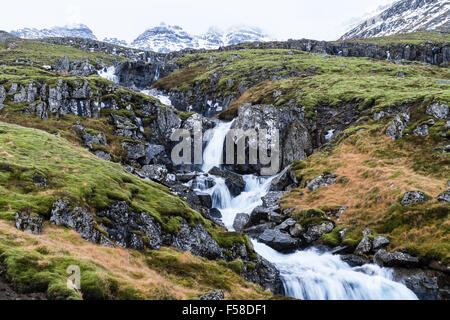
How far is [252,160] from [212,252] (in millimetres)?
39738

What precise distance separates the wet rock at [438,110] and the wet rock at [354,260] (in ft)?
119

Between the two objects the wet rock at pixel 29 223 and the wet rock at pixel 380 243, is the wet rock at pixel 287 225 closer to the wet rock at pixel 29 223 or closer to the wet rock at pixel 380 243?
the wet rock at pixel 380 243

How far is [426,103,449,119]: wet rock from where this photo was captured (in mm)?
51844

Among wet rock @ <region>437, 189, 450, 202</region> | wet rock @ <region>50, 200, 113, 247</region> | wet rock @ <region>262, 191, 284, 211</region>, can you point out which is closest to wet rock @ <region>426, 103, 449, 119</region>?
wet rock @ <region>437, 189, 450, 202</region>

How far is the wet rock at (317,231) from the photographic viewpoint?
37.3 m

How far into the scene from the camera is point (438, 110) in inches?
2077

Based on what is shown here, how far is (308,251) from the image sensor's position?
3541cm

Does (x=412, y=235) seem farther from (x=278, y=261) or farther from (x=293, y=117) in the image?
(x=293, y=117)

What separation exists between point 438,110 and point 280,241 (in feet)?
135

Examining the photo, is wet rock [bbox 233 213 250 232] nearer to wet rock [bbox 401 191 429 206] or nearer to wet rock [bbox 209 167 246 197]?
wet rock [bbox 209 167 246 197]

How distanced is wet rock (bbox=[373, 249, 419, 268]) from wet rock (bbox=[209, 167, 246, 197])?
31064mm

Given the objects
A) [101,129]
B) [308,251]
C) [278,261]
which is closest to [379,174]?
[308,251]

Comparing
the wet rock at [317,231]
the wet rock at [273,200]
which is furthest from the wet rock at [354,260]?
the wet rock at [273,200]

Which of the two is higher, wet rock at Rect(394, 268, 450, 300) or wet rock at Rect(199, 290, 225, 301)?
wet rock at Rect(199, 290, 225, 301)
